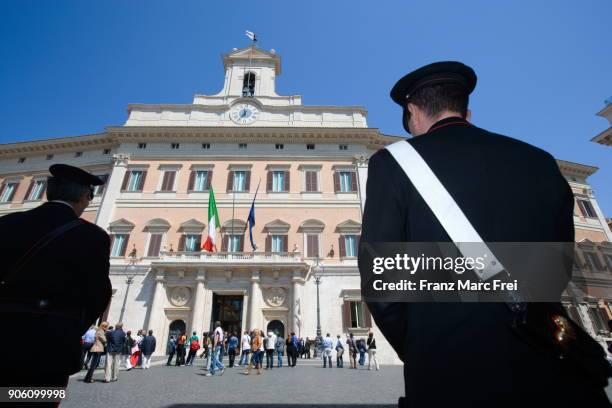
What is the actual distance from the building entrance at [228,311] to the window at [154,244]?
4944mm

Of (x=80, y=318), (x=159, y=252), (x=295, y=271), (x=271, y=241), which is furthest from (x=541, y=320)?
(x=159, y=252)

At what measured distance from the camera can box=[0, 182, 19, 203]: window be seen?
24.5 metres

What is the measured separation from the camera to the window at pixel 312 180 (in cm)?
2322

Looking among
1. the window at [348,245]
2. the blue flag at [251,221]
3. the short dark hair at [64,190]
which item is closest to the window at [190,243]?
the blue flag at [251,221]

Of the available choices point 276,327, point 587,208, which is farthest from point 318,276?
point 587,208

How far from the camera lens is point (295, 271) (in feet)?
62.9

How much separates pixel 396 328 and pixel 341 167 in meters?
23.2

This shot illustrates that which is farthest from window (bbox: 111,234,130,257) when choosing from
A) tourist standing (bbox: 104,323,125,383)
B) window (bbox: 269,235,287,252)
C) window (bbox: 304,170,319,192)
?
tourist standing (bbox: 104,323,125,383)

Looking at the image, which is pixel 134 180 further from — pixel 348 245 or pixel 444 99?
pixel 444 99

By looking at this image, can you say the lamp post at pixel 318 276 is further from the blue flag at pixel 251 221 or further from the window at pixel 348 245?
the blue flag at pixel 251 221

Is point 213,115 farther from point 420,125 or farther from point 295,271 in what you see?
point 420,125

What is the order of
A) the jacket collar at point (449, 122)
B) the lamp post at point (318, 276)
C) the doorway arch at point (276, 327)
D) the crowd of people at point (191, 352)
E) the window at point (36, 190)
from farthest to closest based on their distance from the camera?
the window at point (36, 190) < the doorway arch at point (276, 327) < the lamp post at point (318, 276) < the crowd of people at point (191, 352) < the jacket collar at point (449, 122)

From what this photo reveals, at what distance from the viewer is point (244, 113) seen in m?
26.1

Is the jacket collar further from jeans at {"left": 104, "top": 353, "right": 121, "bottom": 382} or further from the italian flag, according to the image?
the italian flag
